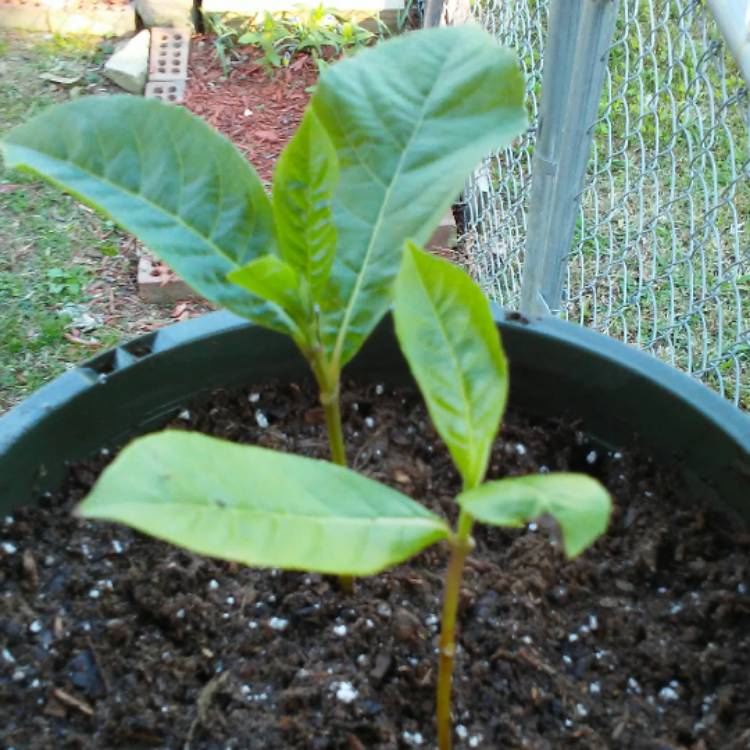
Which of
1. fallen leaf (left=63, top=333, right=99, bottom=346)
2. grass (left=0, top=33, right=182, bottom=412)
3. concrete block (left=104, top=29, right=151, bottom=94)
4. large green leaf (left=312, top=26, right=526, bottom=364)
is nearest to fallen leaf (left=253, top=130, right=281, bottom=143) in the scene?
concrete block (left=104, top=29, right=151, bottom=94)

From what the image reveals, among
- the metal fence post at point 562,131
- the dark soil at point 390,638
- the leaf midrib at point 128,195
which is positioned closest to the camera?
the leaf midrib at point 128,195

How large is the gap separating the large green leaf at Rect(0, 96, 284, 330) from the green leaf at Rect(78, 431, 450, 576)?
23 cm

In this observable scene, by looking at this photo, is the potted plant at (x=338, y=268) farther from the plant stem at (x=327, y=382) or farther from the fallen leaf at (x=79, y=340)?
the fallen leaf at (x=79, y=340)

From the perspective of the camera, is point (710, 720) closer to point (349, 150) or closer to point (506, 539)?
point (506, 539)

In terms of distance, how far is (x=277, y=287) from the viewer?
26.1 inches

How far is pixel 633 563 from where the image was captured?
36.9 inches

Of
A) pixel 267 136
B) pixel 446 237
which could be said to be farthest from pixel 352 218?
pixel 267 136

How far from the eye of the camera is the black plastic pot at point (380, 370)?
0.91 metres

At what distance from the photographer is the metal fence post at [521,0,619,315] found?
1370 millimetres

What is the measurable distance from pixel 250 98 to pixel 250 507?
2.41m

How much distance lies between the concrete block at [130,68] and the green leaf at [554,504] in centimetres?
245

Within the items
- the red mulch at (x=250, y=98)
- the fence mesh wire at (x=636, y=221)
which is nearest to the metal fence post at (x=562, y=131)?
the fence mesh wire at (x=636, y=221)

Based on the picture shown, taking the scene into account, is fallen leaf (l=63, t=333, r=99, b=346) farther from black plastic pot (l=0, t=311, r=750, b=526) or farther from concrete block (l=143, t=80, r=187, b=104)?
black plastic pot (l=0, t=311, r=750, b=526)

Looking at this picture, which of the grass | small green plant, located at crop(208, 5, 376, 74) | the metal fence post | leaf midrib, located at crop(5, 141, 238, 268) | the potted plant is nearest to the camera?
the potted plant
